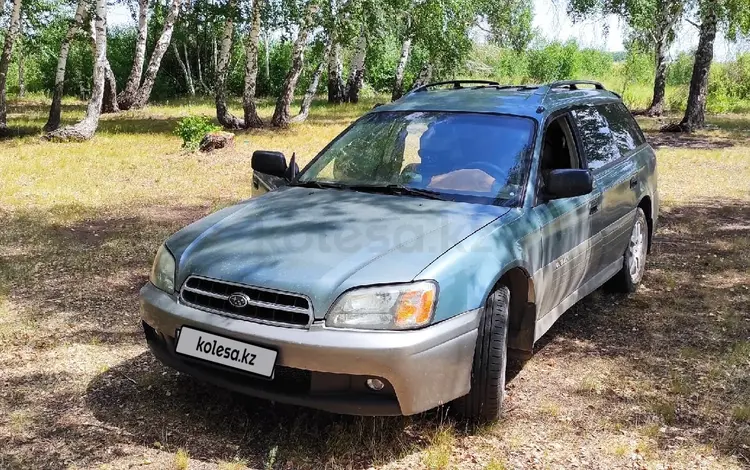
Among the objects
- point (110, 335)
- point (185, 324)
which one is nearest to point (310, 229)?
point (185, 324)

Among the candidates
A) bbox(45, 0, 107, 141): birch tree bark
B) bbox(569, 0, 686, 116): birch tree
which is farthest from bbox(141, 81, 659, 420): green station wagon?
bbox(569, 0, 686, 116): birch tree

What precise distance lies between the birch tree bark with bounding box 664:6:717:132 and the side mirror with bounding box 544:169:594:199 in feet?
44.9

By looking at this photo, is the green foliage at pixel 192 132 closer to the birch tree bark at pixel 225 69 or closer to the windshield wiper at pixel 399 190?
the birch tree bark at pixel 225 69

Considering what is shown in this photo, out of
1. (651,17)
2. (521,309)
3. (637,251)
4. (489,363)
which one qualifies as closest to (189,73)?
(651,17)

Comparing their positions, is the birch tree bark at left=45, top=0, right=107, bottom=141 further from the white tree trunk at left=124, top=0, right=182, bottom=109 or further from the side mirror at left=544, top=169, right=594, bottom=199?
the side mirror at left=544, top=169, right=594, bottom=199

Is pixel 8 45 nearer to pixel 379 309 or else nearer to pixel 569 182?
pixel 569 182

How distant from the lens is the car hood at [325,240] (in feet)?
9.70

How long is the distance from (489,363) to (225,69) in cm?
1390

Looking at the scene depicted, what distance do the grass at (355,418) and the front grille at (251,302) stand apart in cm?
64

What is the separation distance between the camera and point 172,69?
3177cm

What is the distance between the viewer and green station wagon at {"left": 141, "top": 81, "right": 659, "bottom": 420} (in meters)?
2.89

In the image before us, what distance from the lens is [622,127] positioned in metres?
5.41

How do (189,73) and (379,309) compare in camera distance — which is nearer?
(379,309)

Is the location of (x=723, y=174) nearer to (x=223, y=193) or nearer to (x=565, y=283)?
(x=223, y=193)
